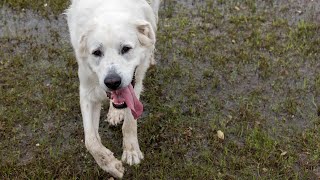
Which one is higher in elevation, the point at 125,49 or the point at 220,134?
A: the point at 125,49

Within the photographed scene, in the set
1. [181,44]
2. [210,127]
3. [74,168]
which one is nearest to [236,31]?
[181,44]

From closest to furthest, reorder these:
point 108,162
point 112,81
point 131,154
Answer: point 112,81 → point 108,162 → point 131,154

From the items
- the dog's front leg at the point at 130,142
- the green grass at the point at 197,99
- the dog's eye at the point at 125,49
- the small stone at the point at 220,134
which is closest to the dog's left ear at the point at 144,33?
the dog's eye at the point at 125,49

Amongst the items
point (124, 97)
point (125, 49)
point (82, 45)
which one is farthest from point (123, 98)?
point (82, 45)

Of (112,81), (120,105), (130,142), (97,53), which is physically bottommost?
(130,142)

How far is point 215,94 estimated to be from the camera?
5664mm

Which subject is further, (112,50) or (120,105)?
(120,105)

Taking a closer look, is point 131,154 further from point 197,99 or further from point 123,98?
point 197,99

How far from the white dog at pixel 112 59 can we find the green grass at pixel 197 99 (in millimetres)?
365

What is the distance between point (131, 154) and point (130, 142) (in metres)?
0.11

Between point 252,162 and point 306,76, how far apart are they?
5.34 feet

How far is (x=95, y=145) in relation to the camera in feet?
14.2

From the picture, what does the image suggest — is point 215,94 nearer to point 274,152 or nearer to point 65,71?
point 274,152

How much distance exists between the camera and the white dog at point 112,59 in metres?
4.06
